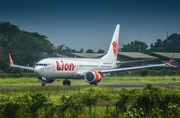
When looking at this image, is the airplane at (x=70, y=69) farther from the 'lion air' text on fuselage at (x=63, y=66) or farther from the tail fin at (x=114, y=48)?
the tail fin at (x=114, y=48)

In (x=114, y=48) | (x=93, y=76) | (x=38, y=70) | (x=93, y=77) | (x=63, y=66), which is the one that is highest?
(x=114, y=48)

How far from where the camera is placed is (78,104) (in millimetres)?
28781

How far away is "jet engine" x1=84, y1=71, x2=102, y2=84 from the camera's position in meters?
68.7

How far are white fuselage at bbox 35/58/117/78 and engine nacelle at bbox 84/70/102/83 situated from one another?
65.1 inches

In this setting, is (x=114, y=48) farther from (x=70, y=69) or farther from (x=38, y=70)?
(x=38, y=70)

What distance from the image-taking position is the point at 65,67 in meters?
68.1

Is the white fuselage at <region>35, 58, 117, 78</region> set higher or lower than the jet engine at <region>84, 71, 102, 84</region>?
higher

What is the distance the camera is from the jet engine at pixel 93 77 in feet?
225

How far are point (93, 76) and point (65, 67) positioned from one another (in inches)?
159

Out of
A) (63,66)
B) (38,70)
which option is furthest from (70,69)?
(38,70)

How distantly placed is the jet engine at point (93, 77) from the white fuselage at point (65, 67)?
168cm

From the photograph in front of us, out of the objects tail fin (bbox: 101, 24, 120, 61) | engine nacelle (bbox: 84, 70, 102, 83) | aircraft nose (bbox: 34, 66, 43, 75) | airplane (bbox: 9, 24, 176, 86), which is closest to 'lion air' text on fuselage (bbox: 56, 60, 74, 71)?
airplane (bbox: 9, 24, 176, 86)

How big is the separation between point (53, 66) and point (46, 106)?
3884 centimetres

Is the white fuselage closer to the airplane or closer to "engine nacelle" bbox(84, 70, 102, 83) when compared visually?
the airplane
